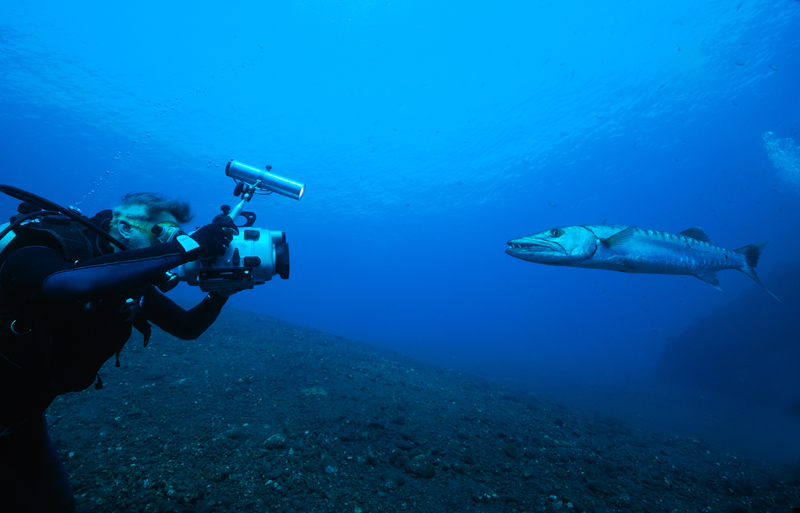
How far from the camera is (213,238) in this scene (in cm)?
194

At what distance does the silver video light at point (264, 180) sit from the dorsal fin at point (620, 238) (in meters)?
3.32

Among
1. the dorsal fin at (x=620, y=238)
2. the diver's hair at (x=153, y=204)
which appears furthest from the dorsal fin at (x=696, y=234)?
the diver's hair at (x=153, y=204)

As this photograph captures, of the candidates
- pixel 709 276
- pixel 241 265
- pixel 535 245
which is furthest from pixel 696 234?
pixel 241 265

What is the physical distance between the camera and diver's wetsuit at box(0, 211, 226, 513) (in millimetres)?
1479

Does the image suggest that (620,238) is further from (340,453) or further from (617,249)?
(340,453)

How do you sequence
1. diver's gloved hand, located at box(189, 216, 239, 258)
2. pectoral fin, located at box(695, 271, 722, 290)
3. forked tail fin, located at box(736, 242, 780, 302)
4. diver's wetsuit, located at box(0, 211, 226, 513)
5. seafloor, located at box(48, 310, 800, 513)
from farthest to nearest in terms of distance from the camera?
forked tail fin, located at box(736, 242, 780, 302)
pectoral fin, located at box(695, 271, 722, 290)
seafloor, located at box(48, 310, 800, 513)
diver's gloved hand, located at box(189, 216, 239, 258)
diver's wetsuit, located at box(0, 211, 226, 513)

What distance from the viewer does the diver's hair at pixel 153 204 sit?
7.54ft

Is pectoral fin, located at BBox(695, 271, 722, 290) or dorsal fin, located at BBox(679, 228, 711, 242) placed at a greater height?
dorsal fin, located at BBox(679, 228, 711, 242)

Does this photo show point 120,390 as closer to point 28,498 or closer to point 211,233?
point 28,498

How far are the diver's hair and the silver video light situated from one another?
1.97 feet

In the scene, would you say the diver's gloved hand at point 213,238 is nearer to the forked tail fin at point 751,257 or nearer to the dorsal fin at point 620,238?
the dorsal fin at point 620,238

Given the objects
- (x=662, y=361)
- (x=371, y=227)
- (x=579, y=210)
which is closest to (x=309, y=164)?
(x=371, y=227)

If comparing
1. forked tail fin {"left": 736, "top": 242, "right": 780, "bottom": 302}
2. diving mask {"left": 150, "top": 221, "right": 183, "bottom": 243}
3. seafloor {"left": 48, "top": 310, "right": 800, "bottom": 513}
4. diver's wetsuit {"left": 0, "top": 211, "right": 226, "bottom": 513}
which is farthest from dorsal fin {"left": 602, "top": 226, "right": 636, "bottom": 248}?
diving mask {"left": 150, "top": 221, "right": 183, "bottom": 243}

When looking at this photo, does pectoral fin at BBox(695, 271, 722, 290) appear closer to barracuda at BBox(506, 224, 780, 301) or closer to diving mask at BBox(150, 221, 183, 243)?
barracuda at BBox(506, 224, 780, 301)
